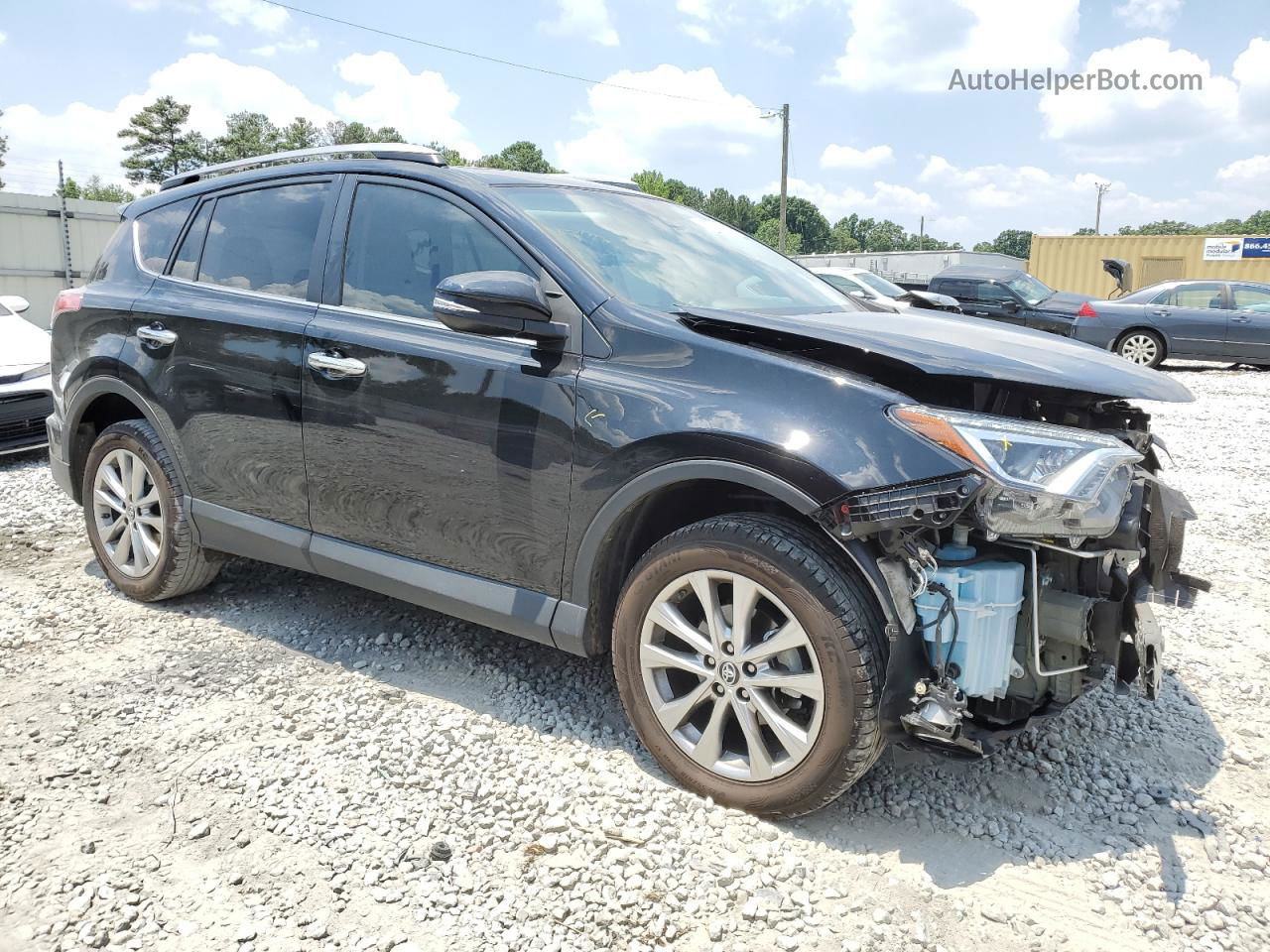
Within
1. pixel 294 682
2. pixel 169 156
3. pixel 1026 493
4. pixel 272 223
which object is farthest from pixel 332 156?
pixel 169 156

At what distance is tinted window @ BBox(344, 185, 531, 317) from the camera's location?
3.06m

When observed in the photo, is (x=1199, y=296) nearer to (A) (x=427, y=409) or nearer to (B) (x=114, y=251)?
(A) (x=427, y=409)

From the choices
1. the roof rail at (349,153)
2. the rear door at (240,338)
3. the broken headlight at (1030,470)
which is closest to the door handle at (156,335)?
the rear door at (240,338)

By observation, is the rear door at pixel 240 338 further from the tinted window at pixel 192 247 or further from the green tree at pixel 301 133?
the green tree at pixel 301 133

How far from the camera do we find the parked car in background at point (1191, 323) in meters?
13.5

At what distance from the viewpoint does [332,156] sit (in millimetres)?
3582

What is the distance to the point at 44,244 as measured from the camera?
16062 millimetres

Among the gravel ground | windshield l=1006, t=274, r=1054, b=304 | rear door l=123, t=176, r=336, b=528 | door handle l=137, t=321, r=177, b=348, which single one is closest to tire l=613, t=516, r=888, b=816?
the gravel ground

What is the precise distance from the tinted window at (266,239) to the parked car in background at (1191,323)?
1291cm

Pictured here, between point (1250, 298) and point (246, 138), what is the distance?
220ft

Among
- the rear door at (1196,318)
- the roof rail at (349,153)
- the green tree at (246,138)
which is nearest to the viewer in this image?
the roof rail at (349,153)

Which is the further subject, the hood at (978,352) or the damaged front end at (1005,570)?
the hood at (978,352)

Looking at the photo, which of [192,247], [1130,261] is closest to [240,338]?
[192,247]

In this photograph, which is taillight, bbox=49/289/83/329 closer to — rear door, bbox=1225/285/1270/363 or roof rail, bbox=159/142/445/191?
roof rail, bbox=159/142/445/191
